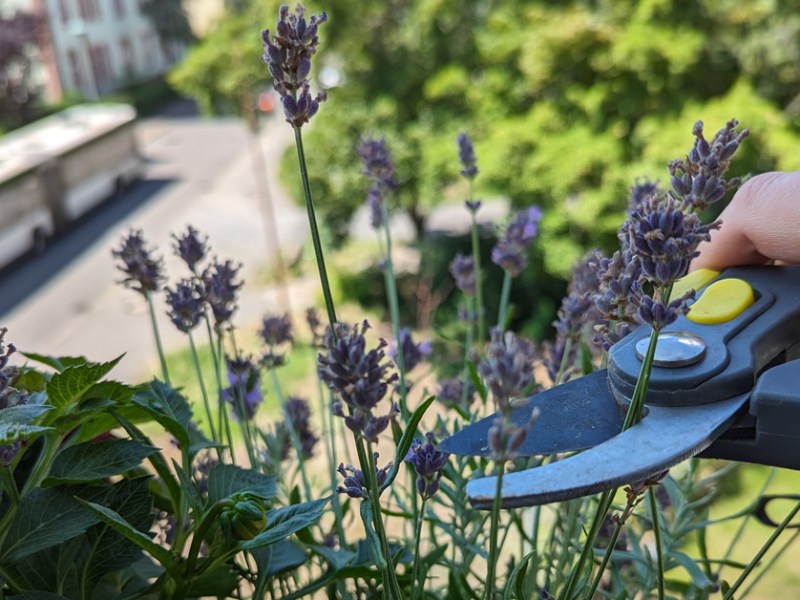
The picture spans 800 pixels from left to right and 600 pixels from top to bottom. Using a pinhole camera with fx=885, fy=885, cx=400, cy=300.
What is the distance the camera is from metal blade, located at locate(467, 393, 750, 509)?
1.31 ft

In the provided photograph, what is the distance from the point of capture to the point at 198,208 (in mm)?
10195

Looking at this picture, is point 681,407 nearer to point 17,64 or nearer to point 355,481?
point 355,481

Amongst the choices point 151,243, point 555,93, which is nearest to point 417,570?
point 555,93

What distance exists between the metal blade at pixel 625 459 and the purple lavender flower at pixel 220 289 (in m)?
0.34

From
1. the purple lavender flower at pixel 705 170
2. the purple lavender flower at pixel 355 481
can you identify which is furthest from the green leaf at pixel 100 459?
the purple lavender flower at pixel 705 170

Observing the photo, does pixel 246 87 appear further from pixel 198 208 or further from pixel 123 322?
pixel 198 208

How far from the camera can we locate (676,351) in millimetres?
521

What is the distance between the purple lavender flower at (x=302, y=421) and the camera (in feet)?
2.85

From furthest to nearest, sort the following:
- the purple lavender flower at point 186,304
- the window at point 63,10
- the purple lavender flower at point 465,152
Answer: the window at point 63,10
the purple lavender flower at point 465,152
the purple lavender flower at point 186,304

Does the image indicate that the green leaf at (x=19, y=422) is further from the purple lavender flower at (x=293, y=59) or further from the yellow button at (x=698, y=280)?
the yellow button at (x=698, y=280)

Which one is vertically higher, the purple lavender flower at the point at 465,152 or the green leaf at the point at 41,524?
the purple lavender flower at the point at 465,152

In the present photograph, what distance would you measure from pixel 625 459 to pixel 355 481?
16cm

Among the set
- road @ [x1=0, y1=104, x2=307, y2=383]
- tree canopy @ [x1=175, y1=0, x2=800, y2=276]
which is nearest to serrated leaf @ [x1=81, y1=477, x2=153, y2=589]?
tree canopy @ [x1=175, y1=0, x2=800, y2=276]

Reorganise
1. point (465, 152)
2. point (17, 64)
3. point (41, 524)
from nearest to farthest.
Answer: point (41, 524)
point (465, 152)
point (17, 64)
